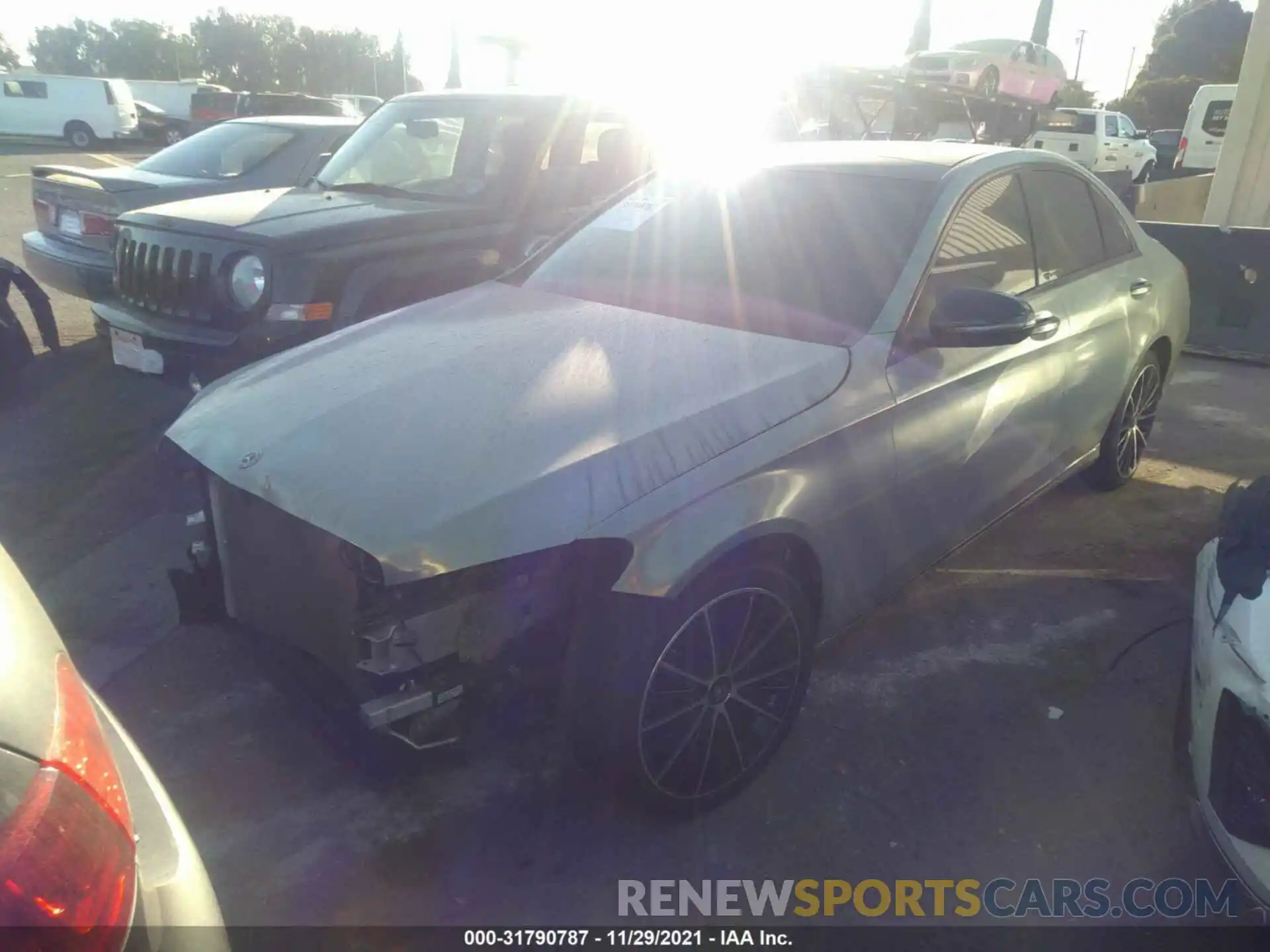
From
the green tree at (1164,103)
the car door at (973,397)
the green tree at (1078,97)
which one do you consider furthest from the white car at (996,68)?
the green tree at (1164,103)

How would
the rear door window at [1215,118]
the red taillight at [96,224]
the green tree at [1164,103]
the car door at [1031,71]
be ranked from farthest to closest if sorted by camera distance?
the green tree at [1164,103] → the rear door window at [1215,118] → the car door at [1031,71] → the red taillight at [96,224]

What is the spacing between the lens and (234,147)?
7.30 metres

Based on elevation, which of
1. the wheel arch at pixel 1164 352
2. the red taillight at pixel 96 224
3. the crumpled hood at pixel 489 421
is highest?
the crumpled hood at pixel 489 421

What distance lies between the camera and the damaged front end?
2.20 metres

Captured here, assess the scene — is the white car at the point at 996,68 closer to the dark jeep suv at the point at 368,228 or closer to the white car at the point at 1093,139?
the white car at the point at 1093,139

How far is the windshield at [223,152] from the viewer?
712 cm

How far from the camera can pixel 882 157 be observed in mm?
3523

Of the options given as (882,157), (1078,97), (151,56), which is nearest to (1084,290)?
(882,157)

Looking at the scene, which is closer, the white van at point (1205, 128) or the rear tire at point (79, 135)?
the white van at point (1205, 128)

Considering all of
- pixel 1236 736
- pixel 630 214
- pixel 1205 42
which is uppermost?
pixel 1205 42

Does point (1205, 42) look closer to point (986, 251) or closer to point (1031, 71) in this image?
point (1031, 71)

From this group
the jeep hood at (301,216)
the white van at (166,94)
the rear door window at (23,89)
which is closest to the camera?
the jeep hood at (301,216)

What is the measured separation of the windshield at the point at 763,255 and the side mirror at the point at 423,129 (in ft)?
8.95

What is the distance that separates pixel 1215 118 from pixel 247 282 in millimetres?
21790
